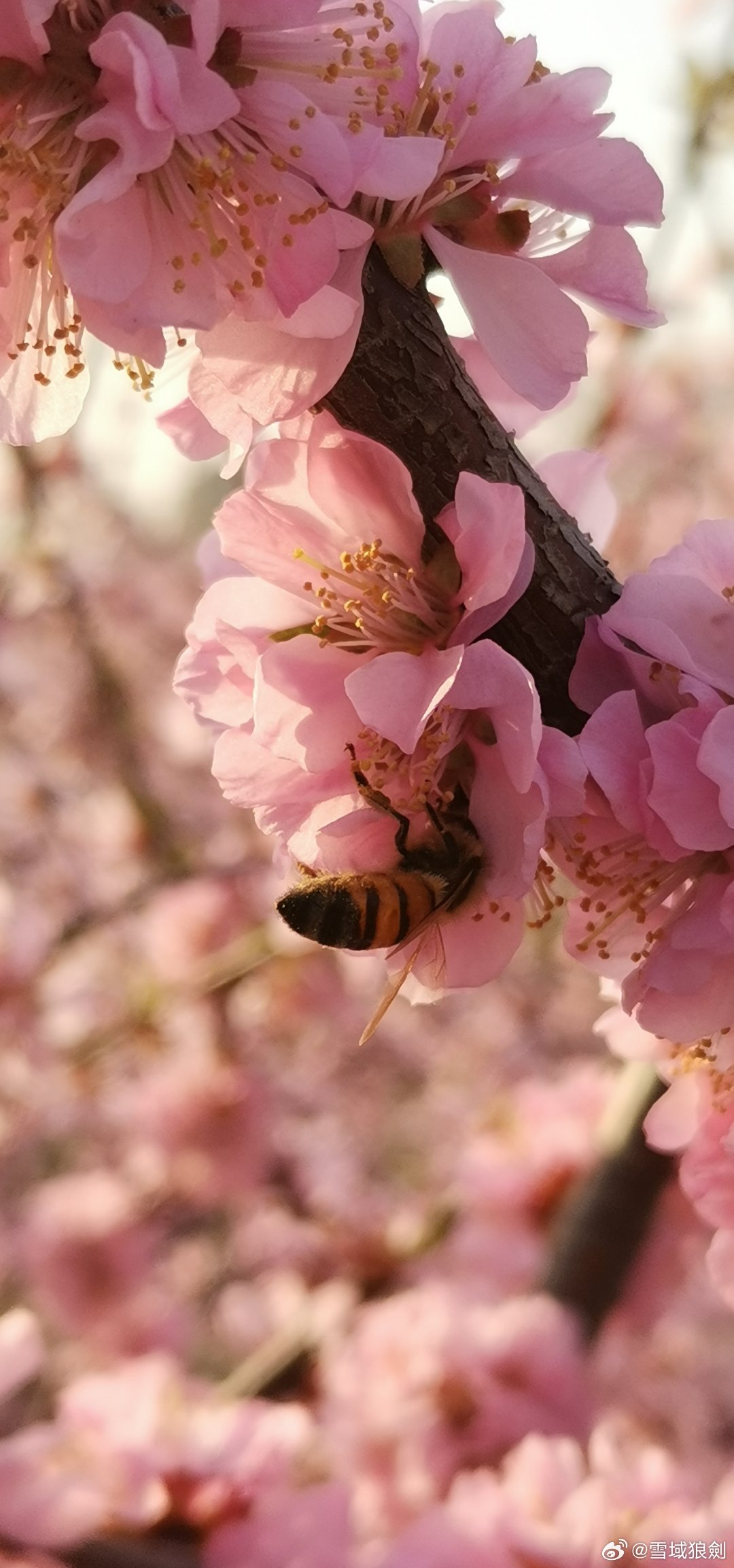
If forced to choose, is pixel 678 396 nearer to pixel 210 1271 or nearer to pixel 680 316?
pixel 680 316

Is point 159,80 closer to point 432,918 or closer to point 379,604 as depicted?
point 379,604

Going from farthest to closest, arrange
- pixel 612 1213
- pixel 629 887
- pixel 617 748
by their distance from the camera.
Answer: pixel 612 1213
pixel 629 887
pixel 617 748

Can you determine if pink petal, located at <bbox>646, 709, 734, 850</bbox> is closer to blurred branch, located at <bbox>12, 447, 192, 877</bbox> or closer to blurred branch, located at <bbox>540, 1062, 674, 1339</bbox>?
blurred branch, located at <bbox>540, 1062, 674, 1339</bbox>

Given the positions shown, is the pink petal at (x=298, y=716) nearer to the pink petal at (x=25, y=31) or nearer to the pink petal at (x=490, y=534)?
the pink petal at (x=490, y=534)

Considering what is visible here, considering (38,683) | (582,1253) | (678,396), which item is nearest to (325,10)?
(582,1253)

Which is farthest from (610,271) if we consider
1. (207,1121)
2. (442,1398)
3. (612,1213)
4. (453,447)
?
(207,1121)

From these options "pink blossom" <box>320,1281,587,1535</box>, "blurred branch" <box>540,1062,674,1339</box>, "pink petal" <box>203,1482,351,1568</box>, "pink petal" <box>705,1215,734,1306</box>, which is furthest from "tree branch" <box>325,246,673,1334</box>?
"pink blossom" <box>320,1281,587,1535</box>
